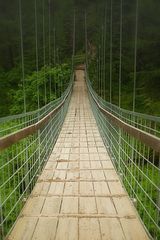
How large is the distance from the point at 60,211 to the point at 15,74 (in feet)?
69.7

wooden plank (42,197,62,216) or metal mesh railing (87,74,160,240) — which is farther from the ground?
metal mesh railing (87,74,160,240)

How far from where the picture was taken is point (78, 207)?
2752mm

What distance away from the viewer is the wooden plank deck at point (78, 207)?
227cm

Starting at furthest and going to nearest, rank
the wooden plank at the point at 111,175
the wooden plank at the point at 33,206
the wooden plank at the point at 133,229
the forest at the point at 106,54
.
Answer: the forest at the point at 106,54 → the wooden plank at the point at 111,175 → the wooden plank at the point at 33,206 → the wooden plank at the point at 133,229

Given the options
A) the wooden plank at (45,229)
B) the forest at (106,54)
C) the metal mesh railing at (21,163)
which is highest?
the forest at (106,54)

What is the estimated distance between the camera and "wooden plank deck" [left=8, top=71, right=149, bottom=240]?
2.27m

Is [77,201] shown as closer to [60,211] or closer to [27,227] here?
[60,211]

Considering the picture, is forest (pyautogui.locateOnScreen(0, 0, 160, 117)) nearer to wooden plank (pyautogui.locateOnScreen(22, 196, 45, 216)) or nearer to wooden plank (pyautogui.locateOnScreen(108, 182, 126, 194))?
wooden plank (pyautogui.locateOnScreen(108, 182, 126, 194))

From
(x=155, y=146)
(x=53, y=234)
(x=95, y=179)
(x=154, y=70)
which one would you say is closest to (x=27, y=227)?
(x=53, y=234)

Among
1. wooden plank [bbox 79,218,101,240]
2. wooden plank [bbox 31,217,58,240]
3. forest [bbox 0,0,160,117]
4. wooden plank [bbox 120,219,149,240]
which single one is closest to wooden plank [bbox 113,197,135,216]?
wooden plank [bbox 120,219,149,240]

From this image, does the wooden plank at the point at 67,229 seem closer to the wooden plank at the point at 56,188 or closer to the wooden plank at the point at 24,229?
the wooden plank at the point at 24,229

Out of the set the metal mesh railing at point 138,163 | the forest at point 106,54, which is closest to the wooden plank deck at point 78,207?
the metal mesh railing at point 138,163

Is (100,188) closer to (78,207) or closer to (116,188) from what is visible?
(116,188)

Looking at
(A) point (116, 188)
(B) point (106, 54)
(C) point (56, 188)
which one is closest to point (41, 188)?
(C) point (56, 188)
